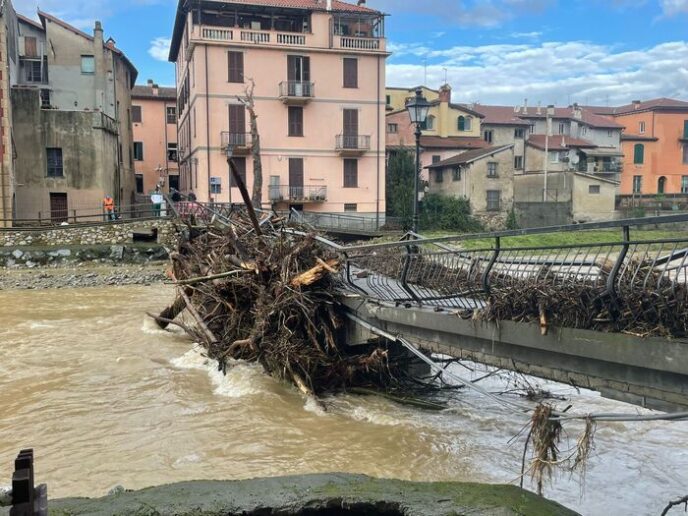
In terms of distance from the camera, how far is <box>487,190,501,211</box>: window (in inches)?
1832

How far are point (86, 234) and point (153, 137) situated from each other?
3042cm

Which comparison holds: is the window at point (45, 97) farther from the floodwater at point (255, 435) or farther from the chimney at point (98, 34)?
the floodwater at point (255, 435)

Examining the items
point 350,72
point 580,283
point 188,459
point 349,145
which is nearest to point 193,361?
point 188,459

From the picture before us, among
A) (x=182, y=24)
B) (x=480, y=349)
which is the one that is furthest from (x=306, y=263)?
(x=182, y=24)

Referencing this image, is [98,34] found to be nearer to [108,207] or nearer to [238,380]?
[108,207]

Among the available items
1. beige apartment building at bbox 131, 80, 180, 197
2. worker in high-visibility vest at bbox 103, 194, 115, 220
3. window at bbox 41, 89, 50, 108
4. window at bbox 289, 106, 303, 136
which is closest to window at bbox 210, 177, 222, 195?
window at bbox 289, 106, 303, 136

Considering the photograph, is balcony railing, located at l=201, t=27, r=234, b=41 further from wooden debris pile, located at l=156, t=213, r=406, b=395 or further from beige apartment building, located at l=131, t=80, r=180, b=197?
wooden debris pile, located at l=156, t=213, r=406, b=395

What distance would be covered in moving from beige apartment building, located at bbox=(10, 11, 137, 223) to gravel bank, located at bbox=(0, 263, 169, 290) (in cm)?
423

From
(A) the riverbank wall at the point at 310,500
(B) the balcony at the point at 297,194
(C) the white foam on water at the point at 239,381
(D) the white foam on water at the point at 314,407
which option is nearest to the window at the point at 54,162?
(B) the balcony at the point at 297,194

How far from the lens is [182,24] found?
1820 inches

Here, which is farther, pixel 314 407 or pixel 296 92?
pixel 296 92

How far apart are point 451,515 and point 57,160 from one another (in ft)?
126

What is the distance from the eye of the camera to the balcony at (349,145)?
136 feet

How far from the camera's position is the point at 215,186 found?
39.8 m
